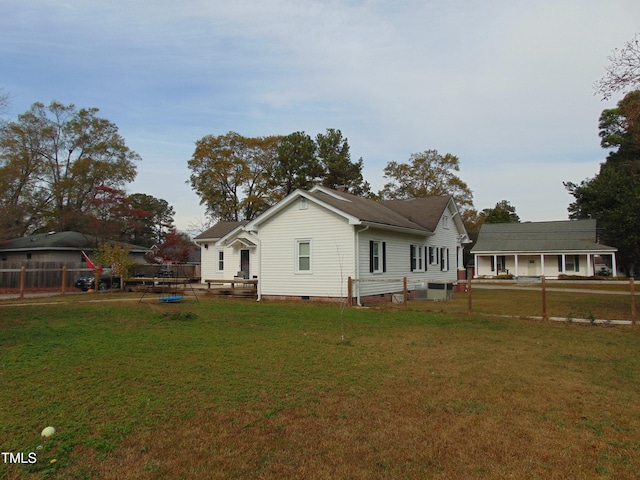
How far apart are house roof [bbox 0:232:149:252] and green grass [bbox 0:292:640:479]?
23.4 meters

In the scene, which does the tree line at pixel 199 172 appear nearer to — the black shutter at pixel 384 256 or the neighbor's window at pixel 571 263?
the neighbor's window at pixel 571 263

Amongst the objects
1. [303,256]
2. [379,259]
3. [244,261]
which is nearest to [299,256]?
[303,256]

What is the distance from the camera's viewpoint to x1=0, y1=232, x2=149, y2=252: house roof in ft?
98.4

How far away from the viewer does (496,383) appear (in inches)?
237

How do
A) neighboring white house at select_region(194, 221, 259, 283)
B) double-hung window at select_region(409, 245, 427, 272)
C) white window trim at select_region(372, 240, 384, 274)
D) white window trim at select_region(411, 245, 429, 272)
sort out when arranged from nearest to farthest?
white window trim at select_region(372, 240, 384, 274) → double-hung window at select_region(409, 245, 427, 272) → white window trim at select_region(411, 245, 429, 272) → neighboring white house at select_region(194, 221, 259, 283)

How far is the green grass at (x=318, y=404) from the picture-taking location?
144 inches

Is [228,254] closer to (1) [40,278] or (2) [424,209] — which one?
(1) [40,278]

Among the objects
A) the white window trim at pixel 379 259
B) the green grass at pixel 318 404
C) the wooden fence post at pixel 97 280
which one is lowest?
the green grass at pixel 318 404

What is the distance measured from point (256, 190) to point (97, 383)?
3913 cm

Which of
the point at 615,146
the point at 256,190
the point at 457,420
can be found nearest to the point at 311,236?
the point at 457,420

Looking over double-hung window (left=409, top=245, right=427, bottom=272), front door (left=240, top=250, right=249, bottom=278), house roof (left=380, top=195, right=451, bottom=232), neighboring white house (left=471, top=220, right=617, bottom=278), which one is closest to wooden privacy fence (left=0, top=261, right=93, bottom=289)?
front door (left=240, top=250, right=249, bottom=278)

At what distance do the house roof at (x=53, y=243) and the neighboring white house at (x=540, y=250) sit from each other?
3063cm

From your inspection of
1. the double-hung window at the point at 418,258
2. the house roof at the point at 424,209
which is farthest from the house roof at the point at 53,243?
the double-hung window at the point at 418,258

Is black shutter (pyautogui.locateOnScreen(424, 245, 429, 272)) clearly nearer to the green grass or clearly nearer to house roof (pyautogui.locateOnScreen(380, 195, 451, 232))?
house roof (pyautogui.locateOnScreen(380, 195, 451, 232))
